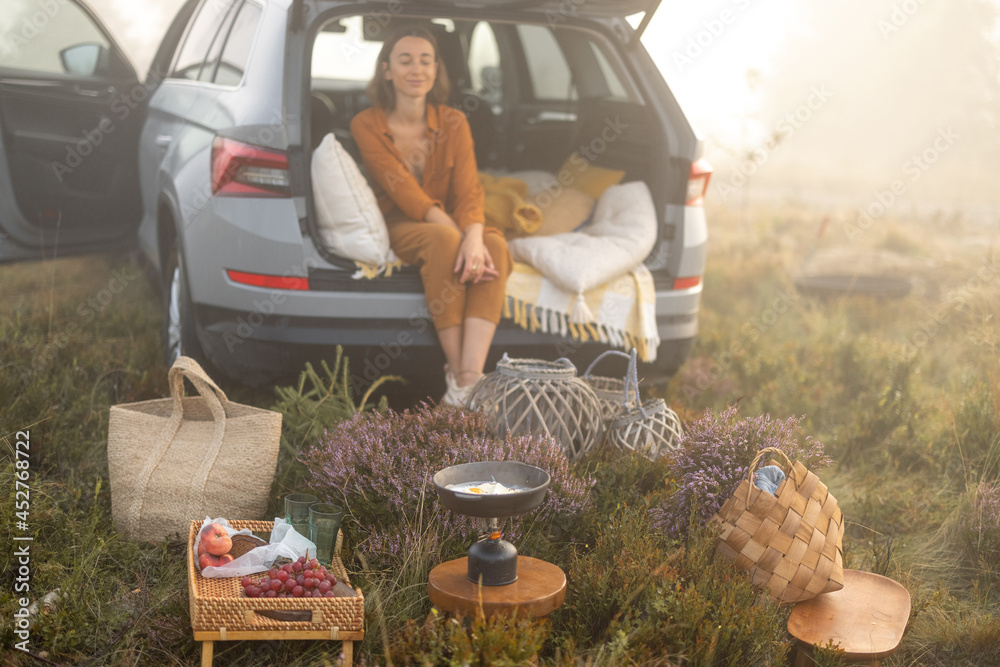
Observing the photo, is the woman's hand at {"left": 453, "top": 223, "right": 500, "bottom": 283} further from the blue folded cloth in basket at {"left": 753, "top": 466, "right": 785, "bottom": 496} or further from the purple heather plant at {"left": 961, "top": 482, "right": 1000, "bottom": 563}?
the purple heather plant at {"left": 961, "top": 482, "right": 1000, "bottom": 563}

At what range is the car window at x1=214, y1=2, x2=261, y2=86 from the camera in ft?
12.5

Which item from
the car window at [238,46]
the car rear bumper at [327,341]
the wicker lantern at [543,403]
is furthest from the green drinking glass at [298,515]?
the car window at [238,46]

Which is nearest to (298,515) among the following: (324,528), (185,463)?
(324,528)

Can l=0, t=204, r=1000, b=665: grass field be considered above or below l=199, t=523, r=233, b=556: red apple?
below

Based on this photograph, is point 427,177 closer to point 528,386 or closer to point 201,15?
point 528,386

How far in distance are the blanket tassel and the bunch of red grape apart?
176 cm

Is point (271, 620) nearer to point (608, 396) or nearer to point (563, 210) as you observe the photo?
point (608, 396)

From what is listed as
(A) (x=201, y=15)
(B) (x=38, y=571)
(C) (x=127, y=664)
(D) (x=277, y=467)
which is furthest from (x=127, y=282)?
(C) (x=127, y=664)

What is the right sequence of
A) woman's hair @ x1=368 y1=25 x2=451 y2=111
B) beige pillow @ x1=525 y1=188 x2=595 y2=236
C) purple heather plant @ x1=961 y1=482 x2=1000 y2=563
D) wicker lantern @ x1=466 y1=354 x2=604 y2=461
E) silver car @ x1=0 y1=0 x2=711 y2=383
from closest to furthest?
purple heather plant @ x1=961 y1=482 x2=1000 y2=563 → wicker lantern @ x1=466 y1=354 x2=604 y2=461 → silver car @ x1=0 y1=0 x2=711 y2=383 → woman's hair @ x1=368 y1=25 x2=451 y2=111 → beige pillow @ x1=525 y1=188 x2=595 y2=236

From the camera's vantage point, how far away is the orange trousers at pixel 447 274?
3.63 meters

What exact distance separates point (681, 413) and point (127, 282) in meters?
3.67

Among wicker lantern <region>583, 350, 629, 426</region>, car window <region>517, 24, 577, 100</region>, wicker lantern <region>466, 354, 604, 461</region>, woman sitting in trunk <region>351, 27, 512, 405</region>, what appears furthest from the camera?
car window <region>517, 24, 577, 100</region>

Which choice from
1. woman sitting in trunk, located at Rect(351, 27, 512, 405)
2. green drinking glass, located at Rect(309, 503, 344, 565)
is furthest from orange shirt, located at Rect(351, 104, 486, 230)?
green drinking glass, located at Rect(309, 503, 344, 565)

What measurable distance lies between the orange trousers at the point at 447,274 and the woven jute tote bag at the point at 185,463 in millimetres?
910
